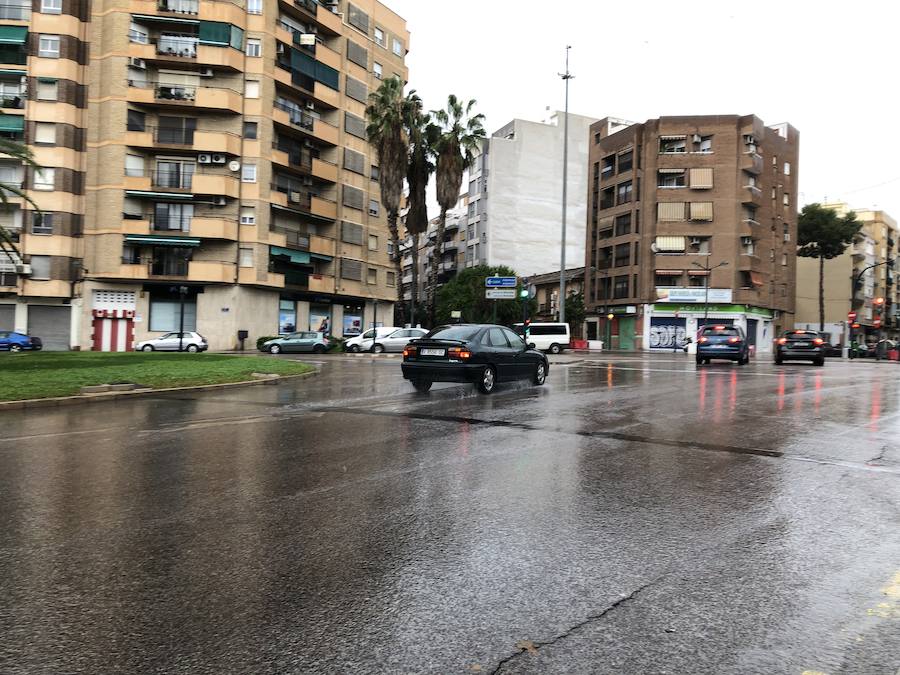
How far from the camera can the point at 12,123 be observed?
40.8 meters

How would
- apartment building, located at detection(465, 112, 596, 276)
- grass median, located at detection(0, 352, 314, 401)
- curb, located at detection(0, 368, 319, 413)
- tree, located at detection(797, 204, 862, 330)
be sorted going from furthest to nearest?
1. apartment building, located at detection(465, 112, 596, 276)
2. tree, located at detection(797, 204, 862, 330)
3. grass median, located at detection(0, 352, 314, 401)
4. curb, located at detection(0, 368, 319, 413)

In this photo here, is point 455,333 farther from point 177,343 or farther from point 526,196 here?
point 526,196

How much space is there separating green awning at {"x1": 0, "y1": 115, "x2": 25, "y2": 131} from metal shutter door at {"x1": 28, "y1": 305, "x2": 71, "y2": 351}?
37.2ft

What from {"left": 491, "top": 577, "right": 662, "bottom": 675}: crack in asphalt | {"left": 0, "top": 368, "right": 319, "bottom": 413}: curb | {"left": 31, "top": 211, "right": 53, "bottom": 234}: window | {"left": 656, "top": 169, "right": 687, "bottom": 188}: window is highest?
{"left": 656, "top": 169, "right": 687, "bottom": 188}: window

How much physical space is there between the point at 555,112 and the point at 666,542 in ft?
271

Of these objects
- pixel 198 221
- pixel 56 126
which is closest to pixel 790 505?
pixel 198 221

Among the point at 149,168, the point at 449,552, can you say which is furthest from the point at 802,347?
the point at 149,168

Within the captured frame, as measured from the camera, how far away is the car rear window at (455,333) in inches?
528

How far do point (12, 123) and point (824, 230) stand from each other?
2894 inches

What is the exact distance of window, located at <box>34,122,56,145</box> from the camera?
1620 inches

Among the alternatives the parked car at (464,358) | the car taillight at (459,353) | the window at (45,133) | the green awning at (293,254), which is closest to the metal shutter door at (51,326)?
the window at (45,133)

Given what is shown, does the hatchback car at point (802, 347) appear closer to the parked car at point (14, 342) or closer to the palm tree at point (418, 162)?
the palm tree at point (418, 162)

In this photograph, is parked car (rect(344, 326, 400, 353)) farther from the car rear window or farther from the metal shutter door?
the car rear window

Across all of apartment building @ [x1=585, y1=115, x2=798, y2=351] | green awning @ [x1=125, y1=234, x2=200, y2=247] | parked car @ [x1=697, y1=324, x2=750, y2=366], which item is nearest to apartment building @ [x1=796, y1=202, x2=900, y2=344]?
apartment building @ [x1=585, y1=115, x2=798, y2=351]
